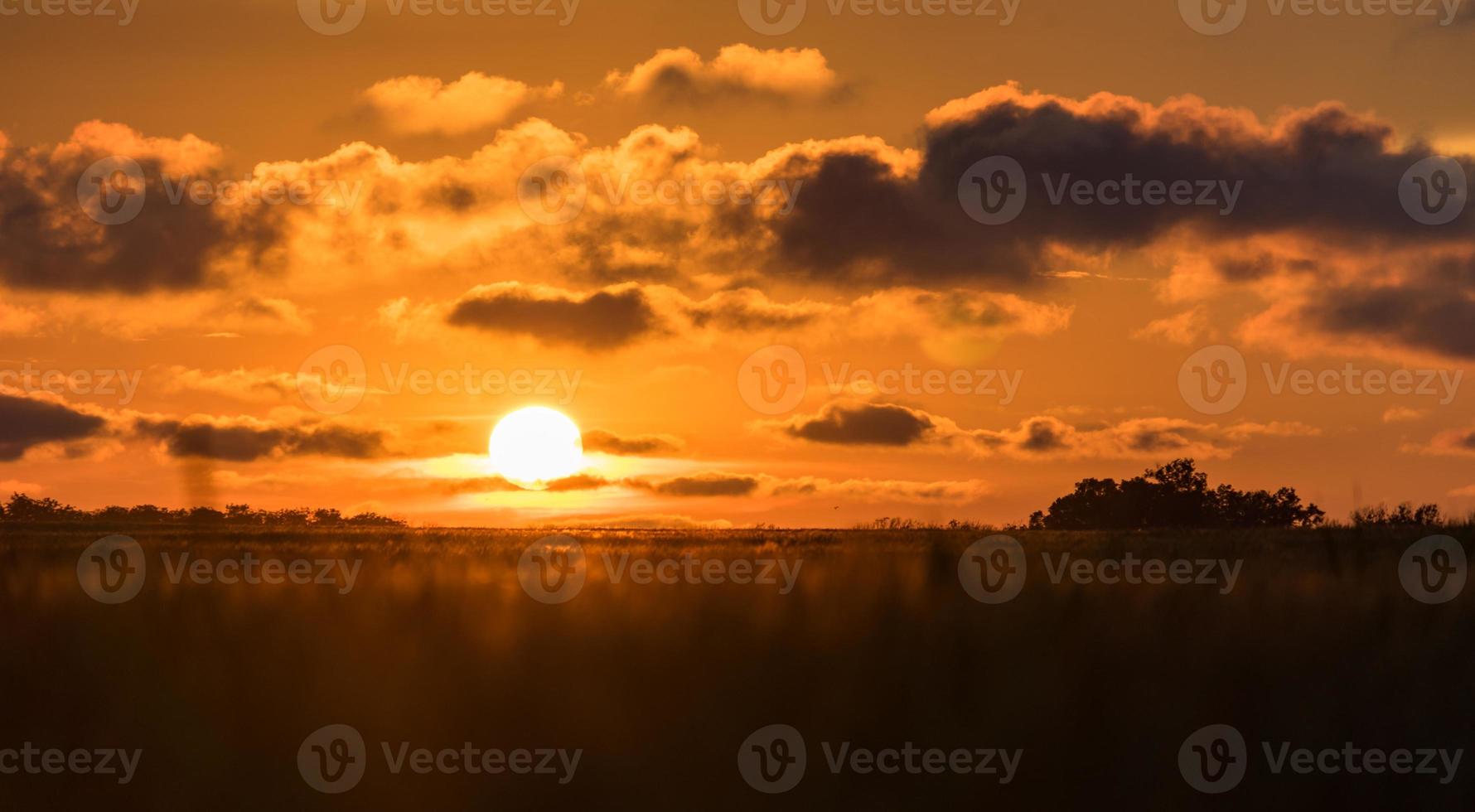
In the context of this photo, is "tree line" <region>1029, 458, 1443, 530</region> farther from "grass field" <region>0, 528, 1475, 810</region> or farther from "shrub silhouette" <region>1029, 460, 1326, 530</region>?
"grass field" <region>0, 528, 1475, 810</region>

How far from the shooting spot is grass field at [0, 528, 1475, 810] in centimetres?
911

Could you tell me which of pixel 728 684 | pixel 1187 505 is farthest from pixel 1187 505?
pixel 728 684

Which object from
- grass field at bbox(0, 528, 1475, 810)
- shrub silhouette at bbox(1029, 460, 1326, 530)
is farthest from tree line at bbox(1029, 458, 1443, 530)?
grass field at bbox(0, 528, 1475, 810)

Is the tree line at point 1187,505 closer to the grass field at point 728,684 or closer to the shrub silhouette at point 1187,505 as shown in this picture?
the shrub silhouette at point 1187,505

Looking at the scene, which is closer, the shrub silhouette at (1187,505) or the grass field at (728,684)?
the grass field at (728,684)

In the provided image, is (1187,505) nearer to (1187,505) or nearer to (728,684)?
(1187,505)

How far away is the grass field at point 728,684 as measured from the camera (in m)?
9.11

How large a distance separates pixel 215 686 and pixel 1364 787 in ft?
27.3

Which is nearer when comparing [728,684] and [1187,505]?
[728,684]

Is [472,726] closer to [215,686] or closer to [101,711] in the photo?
[215,686]

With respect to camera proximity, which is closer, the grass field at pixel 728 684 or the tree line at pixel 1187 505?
the grass field at pixel 728 684

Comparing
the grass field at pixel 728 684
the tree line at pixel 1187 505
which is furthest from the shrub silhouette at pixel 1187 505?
the grass field at pixel 728 684

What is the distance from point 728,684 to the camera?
9.74m

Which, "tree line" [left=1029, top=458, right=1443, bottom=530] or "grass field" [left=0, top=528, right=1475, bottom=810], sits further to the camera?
"tree line" [left=1029, top=458, right=1443, bottom=530]
